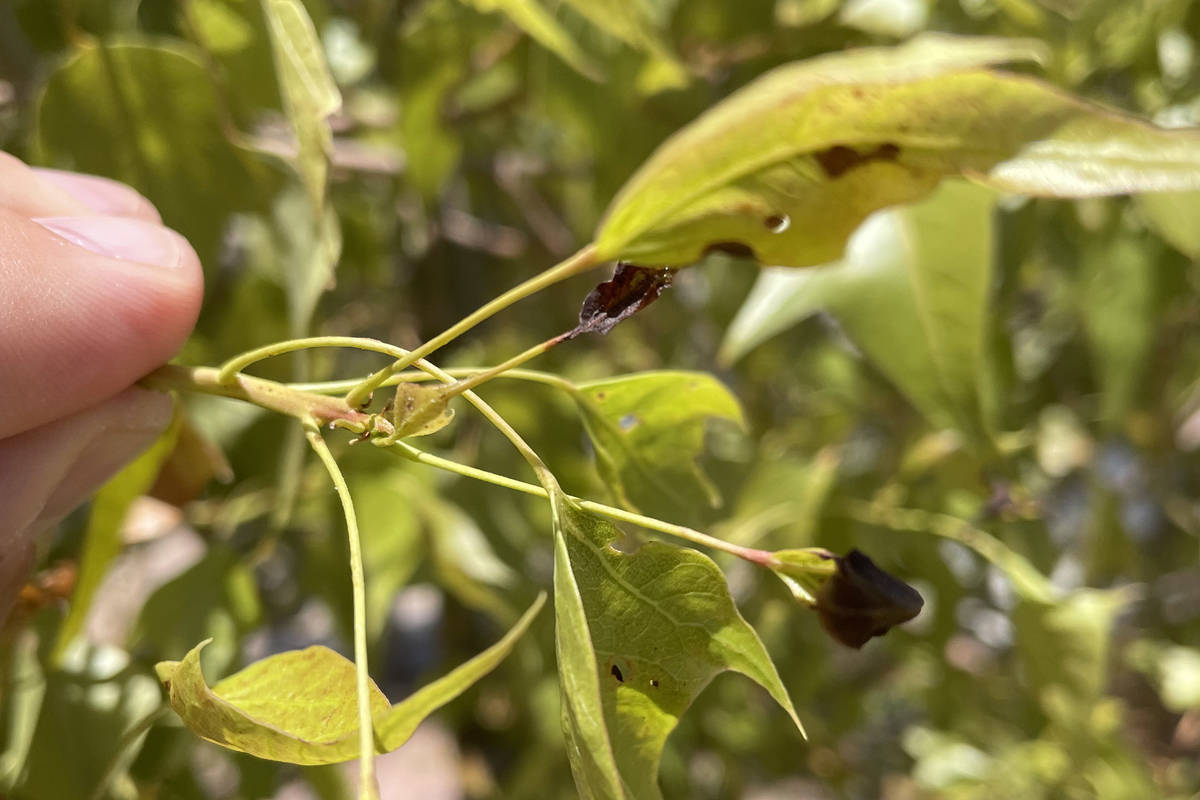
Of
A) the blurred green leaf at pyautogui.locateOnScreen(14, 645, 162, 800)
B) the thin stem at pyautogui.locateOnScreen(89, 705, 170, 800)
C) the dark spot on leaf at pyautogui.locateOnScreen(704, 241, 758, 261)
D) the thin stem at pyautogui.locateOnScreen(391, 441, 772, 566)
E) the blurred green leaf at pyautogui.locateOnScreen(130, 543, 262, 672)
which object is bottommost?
the blurred green leaf at pyautogui.locateOnScreen(130, 543, 262, 672)

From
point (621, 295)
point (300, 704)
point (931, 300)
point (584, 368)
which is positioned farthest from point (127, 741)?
point (584, 368)

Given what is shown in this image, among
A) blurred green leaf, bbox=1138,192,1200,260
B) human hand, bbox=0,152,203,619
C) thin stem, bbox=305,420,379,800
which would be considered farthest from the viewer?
blurred green leaf, bbox=1138,192,1200,260

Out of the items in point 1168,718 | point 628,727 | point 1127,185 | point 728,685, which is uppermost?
point 1127,185

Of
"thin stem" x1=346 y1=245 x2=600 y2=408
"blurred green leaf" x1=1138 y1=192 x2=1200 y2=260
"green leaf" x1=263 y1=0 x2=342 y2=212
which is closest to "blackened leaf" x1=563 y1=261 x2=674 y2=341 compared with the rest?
"thin stem" x1=346 y1=245 x2=600 y2=408

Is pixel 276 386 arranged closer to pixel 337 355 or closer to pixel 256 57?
pixel 256 57

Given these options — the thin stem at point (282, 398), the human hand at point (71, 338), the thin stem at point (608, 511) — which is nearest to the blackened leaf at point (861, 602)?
the thin stem at point (608, 511)

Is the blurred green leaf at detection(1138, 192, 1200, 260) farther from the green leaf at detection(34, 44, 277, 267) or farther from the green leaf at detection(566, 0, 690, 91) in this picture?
the green leaf at detection(34, 44, 277, 267)

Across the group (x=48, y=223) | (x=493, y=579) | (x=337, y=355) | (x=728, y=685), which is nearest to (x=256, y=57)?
(x=48, y=223)
